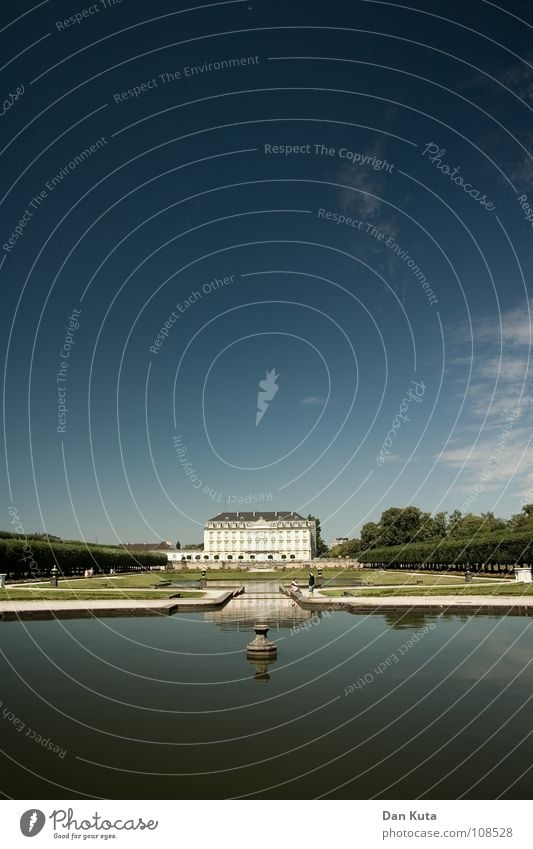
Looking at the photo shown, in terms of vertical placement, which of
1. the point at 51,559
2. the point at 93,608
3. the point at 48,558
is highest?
the point at 48,558

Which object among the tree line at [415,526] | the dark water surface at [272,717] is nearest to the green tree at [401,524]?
the tree line at [415,526]

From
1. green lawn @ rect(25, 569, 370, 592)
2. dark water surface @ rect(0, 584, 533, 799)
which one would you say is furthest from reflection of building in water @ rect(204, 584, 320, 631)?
green lawn @ rect(25, 569, 370, 592)

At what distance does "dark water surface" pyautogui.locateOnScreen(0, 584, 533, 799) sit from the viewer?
8.99 metres

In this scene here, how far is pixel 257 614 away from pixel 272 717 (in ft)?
59.8

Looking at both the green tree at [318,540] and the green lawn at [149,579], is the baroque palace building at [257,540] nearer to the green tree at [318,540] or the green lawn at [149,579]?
the green tree at [318,540]

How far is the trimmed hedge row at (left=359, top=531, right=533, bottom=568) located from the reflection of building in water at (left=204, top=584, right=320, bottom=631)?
26.0 meters

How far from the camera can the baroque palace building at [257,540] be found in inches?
6786

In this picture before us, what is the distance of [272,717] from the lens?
479 inches

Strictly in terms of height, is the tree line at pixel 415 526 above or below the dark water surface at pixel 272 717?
above

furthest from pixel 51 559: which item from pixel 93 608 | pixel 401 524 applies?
pixel 401 524

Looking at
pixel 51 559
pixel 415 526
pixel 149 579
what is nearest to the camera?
pixel 149 579

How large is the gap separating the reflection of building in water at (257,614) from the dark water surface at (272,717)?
3.71m

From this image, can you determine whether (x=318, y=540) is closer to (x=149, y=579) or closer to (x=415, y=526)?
(x=415, y=526)

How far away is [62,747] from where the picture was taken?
1061cm
